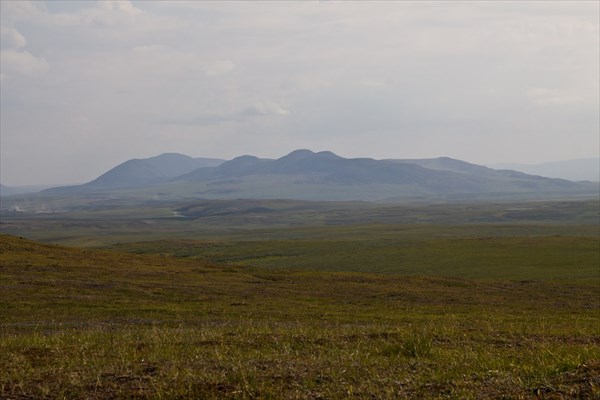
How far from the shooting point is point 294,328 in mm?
21031

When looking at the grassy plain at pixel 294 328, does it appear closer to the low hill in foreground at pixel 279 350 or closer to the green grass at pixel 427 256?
the low hill in foreground at pixel 279 350

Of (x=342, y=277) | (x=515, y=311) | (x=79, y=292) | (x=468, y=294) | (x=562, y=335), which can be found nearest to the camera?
(x=562, y=335)

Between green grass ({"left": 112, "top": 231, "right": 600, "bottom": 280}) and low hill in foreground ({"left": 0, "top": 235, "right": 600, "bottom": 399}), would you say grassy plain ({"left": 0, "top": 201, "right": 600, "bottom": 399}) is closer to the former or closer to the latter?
low hill in foreground ({"left": 0, "top": 235, "right": 600, "bottom": 399})

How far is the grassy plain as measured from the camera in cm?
1114

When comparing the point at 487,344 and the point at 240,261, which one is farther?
the point at 240,261

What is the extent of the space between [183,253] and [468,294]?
6162cm

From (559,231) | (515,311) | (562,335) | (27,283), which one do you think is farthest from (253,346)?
(559,231)

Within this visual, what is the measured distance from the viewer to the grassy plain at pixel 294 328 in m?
11.1

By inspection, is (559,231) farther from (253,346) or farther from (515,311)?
(253,346)

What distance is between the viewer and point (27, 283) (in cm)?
4181

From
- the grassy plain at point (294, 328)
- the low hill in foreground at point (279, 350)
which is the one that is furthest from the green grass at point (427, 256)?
the low hill in foreground at point (279, 350)

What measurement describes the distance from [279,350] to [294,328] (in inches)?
212

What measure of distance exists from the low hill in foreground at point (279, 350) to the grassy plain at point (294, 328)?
54 mm

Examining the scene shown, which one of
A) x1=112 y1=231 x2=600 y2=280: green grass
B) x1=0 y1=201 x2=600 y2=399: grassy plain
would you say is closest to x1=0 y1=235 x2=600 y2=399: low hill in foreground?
x1=0 y1=201 x2=600 y2=399: grassy plain
